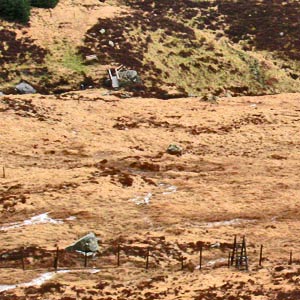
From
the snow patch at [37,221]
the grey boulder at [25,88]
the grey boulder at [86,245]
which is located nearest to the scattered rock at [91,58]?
the grey boulder at [25,88]

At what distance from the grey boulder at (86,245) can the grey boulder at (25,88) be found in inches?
1535

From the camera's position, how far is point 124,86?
7506 centimetres

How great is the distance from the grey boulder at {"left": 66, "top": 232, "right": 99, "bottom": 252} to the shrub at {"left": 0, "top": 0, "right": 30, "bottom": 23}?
52.5 metres

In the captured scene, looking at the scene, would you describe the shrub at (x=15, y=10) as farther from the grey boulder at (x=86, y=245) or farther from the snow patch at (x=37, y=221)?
the grey boulder at (x=86, y=245)

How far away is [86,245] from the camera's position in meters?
33.8

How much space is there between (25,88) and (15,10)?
15.0 m

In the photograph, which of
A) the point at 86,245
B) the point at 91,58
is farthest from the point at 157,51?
the point at 86,245

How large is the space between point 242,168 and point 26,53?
3702 centimetres

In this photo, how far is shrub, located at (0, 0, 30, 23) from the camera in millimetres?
79062

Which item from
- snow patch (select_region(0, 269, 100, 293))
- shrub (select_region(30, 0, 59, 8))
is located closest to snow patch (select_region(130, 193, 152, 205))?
snow patch (select_region(0, 269, 100, 293))

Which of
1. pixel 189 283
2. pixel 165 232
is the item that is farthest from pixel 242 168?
pixel 189 283

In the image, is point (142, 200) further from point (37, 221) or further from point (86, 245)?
point (86, 245)

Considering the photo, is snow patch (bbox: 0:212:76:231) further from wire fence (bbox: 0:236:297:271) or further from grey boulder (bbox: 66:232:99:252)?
grey boulder (bbox: 66:232:99:252)

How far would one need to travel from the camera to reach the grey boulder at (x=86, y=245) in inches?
1329
